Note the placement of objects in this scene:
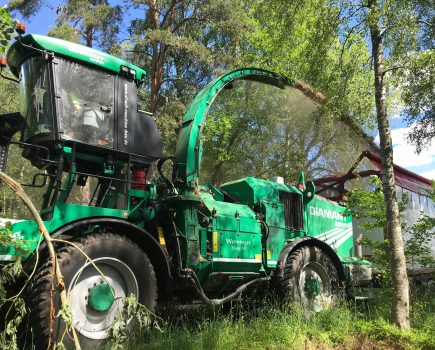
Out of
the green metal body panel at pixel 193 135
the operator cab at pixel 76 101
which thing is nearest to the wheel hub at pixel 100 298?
the operator cab at pixel 76 101

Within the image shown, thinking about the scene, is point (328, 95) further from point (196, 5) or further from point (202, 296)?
point (196, 5)

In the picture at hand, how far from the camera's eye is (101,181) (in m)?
5.87

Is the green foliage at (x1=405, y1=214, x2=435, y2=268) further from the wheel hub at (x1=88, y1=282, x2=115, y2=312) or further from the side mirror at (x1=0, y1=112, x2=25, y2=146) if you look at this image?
the side mirror at (x1=0, y1=112, x2=25, y2=146)

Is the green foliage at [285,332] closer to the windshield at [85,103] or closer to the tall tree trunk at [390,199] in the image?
the tall tree trunk at [390,199]

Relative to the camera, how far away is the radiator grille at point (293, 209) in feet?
26.5

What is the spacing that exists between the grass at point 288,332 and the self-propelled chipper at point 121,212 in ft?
1.24

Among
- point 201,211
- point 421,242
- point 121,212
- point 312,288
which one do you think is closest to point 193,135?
point 201,211

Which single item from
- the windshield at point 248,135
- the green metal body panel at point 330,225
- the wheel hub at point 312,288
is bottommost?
the wheel hub at point 312,288

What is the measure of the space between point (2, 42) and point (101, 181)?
2.74 metres

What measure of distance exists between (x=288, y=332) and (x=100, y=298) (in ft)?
7.76

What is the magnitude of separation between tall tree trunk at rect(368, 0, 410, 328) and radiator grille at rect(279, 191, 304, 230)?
189cm

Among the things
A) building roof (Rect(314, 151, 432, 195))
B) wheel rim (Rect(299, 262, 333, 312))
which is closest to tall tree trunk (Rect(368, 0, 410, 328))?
wheel rim (Rect(299, 262, 333, 312))

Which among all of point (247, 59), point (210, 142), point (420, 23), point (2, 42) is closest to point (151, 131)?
point (2, 42)

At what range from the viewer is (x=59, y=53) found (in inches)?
208
